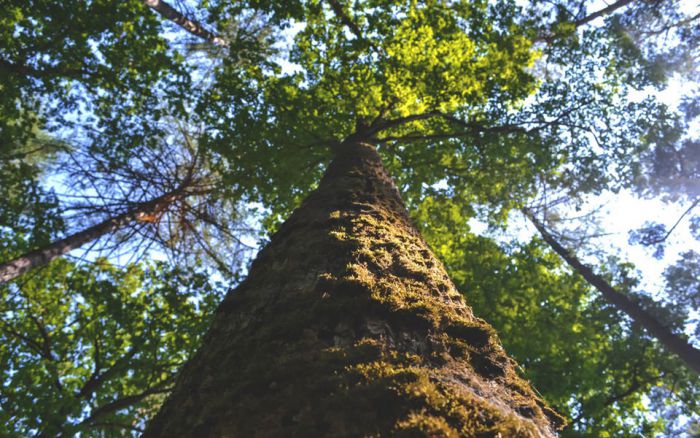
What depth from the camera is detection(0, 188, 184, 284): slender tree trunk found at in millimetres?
6752

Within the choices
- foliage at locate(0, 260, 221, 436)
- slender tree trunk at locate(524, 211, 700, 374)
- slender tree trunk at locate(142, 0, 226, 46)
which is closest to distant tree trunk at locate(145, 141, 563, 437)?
foliage at locate(0, 260, 221, 436)

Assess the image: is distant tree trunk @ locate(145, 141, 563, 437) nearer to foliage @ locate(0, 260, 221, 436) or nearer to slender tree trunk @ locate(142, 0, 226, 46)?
foliage @ locate(0, 260, 221, 436)

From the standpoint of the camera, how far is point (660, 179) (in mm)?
13719

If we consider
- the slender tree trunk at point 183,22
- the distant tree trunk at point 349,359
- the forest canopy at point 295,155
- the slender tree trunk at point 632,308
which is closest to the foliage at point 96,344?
the forest canopy at point 295,155

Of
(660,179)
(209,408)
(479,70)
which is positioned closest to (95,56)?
(479,70)

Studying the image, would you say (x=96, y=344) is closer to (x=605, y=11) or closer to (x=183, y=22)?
(x=183, y=22)

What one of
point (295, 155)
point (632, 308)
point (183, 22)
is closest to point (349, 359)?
point (295, 155)

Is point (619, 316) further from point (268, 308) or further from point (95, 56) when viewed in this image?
point (95, 56)

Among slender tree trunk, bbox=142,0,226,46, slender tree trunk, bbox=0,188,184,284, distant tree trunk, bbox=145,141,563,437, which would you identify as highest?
slender tree trunk, bbox=142,0,226,46

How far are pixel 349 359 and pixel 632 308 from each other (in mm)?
12379

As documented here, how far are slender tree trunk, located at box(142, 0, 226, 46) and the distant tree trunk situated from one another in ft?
36.5

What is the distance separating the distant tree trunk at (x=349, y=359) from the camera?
1.23 meters

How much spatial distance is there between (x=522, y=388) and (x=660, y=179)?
52.2 ft

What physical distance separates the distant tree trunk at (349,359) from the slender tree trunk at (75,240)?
6395 mm
